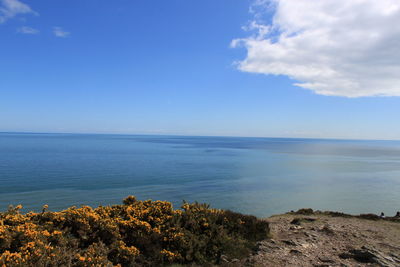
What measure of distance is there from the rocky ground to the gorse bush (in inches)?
38.9

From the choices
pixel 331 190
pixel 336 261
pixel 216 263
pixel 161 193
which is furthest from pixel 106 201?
pixel 331 190

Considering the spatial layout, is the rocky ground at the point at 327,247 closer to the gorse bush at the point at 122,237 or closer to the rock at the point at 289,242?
the rock at the point at 289,242

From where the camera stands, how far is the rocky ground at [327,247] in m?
10.0

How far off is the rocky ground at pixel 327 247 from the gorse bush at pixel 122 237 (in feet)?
3.24

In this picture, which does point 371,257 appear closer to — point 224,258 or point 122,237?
point 224,258

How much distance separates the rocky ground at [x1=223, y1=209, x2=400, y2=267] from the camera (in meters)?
10.0

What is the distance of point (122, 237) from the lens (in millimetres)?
9523

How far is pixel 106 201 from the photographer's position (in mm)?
32375

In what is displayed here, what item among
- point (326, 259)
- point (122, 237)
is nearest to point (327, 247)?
point (326, 259)

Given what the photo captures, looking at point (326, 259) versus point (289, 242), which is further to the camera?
point (289, 242)

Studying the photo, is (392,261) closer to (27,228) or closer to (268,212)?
(27,228)

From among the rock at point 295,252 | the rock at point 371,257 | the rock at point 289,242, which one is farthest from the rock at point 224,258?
the rock at point 371,257

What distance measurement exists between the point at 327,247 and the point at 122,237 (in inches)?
364

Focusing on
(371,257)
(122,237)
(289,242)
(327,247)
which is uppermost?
(122,237)
